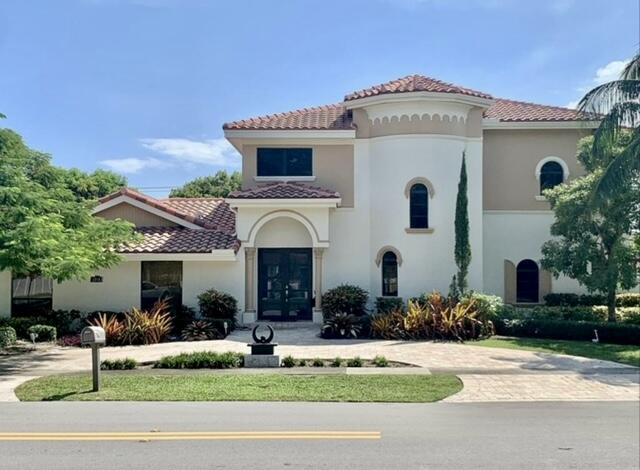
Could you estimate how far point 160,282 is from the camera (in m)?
21.0

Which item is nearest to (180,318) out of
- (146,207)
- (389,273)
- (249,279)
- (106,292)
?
(249,279)

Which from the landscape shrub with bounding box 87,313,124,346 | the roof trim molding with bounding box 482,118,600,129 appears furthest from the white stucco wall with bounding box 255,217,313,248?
the roof trim molding with bounding box 482,118,600,129

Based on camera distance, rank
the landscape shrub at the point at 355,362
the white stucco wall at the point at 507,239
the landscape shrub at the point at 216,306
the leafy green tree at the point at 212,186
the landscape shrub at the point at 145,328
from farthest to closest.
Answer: the leafy green tree at the point at 212,186 < the white stucco wall at the point at 507,239 < the landscape shrub at the point at 216,306 < the landscape shrub at the point at 145,328 < the landscape shrub at the point at 355,362

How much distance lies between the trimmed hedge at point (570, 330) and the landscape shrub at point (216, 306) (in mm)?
8800

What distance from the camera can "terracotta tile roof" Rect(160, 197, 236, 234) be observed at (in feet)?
73.4

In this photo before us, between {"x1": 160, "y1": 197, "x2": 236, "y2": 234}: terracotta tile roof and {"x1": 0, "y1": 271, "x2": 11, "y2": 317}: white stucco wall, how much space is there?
622 cm

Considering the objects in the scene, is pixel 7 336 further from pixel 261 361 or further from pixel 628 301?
pixel 628 301

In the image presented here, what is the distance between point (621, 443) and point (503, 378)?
4622mm

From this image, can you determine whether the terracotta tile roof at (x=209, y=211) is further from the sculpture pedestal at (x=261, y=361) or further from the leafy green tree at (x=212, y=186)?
the leafy green tree at (x=212, y=186)

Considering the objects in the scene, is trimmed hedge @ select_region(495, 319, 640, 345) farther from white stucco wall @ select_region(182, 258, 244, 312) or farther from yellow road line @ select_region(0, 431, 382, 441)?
yellow road line @ select_region(0, 431, 382, 441)

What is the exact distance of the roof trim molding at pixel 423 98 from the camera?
826 inches

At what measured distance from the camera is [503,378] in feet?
38.5

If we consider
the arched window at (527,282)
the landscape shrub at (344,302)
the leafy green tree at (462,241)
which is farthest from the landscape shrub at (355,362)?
the arched window at (527,282)

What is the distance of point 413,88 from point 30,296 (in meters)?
15.6
